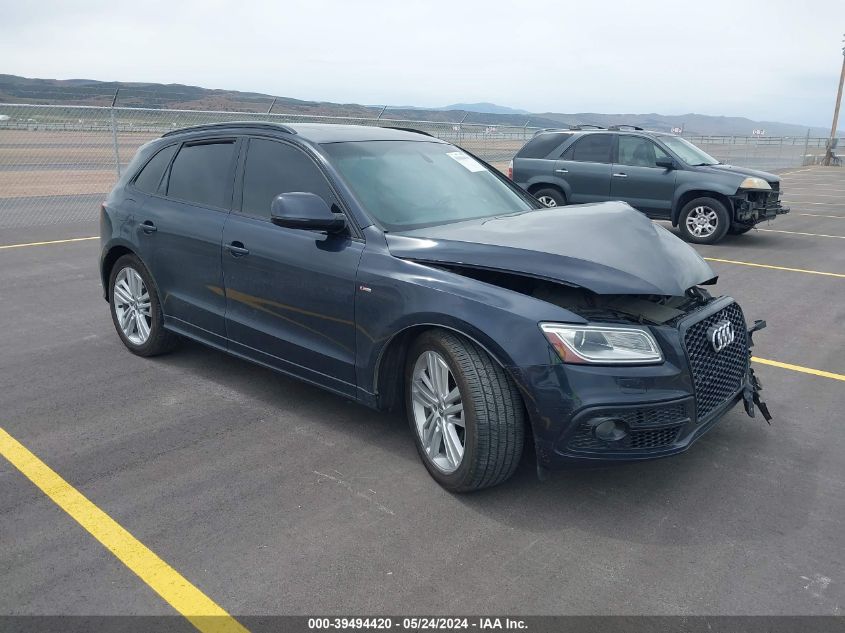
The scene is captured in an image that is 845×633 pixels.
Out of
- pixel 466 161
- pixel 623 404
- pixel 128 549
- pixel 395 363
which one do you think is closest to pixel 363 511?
pixel 395 363

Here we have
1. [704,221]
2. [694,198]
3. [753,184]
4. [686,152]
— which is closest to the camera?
[753,184]

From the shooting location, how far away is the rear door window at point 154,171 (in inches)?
206

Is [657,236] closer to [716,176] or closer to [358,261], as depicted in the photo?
[358,261]

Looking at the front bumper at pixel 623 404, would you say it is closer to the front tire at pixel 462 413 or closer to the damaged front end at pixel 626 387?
the damaged front end at pixel 626 387

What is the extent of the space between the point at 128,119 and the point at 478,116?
46.7 feet

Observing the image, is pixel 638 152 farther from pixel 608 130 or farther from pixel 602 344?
pixel 602 344

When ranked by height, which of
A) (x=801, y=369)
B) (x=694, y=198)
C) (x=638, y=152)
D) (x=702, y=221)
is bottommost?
(x=801, y=369)

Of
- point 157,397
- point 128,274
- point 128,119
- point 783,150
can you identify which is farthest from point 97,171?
point 783,150

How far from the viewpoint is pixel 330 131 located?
4.56m

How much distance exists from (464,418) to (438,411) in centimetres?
24

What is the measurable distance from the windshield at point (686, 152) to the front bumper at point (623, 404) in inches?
370

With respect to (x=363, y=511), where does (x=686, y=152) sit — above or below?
above

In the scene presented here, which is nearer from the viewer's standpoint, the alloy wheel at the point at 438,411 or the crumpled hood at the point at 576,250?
the crumpled hood at the point at 576,250

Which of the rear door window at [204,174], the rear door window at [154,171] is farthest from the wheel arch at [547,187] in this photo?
the rear door window at [204,174]
